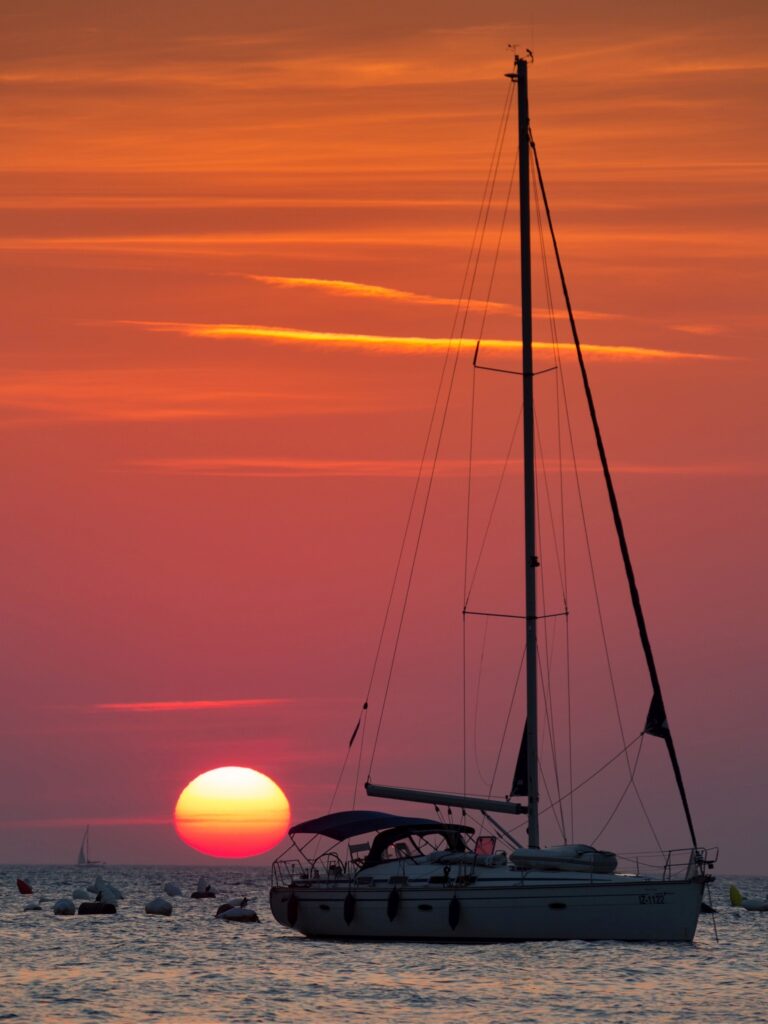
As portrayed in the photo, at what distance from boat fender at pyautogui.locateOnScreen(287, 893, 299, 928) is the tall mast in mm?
10736

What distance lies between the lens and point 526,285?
69500 millimetres

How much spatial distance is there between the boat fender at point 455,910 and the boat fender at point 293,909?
8887 mm

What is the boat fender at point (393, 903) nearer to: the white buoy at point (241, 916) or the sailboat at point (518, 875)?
the sailboat at point (518, 875)

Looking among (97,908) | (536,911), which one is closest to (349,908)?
(536,911)

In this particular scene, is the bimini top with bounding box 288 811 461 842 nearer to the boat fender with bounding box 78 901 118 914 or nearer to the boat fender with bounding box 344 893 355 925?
the boat fender with bounding box 344 893 355 925

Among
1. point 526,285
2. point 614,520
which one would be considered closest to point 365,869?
point 614,520

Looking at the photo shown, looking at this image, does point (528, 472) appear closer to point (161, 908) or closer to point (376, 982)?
point (376, 982)

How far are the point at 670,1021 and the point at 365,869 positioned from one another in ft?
59.8

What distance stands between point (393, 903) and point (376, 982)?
4.89m

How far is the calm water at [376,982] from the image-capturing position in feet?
176

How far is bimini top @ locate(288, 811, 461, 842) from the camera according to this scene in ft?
230

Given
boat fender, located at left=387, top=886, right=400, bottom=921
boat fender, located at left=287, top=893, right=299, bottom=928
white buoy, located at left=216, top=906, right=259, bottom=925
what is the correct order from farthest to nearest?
white buoy, located at left=216, top=906, right=259, bottom=925, boat fender, located at left=287, top=893, right=299, bottom=928, boat fender, located at left=387, top=886, right=400, bottom=921

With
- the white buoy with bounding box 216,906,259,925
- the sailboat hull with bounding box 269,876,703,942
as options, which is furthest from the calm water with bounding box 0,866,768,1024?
the white buoy with bounding box 216,906,259,925

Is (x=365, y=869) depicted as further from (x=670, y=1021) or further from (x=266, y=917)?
(x=266, y=917)
